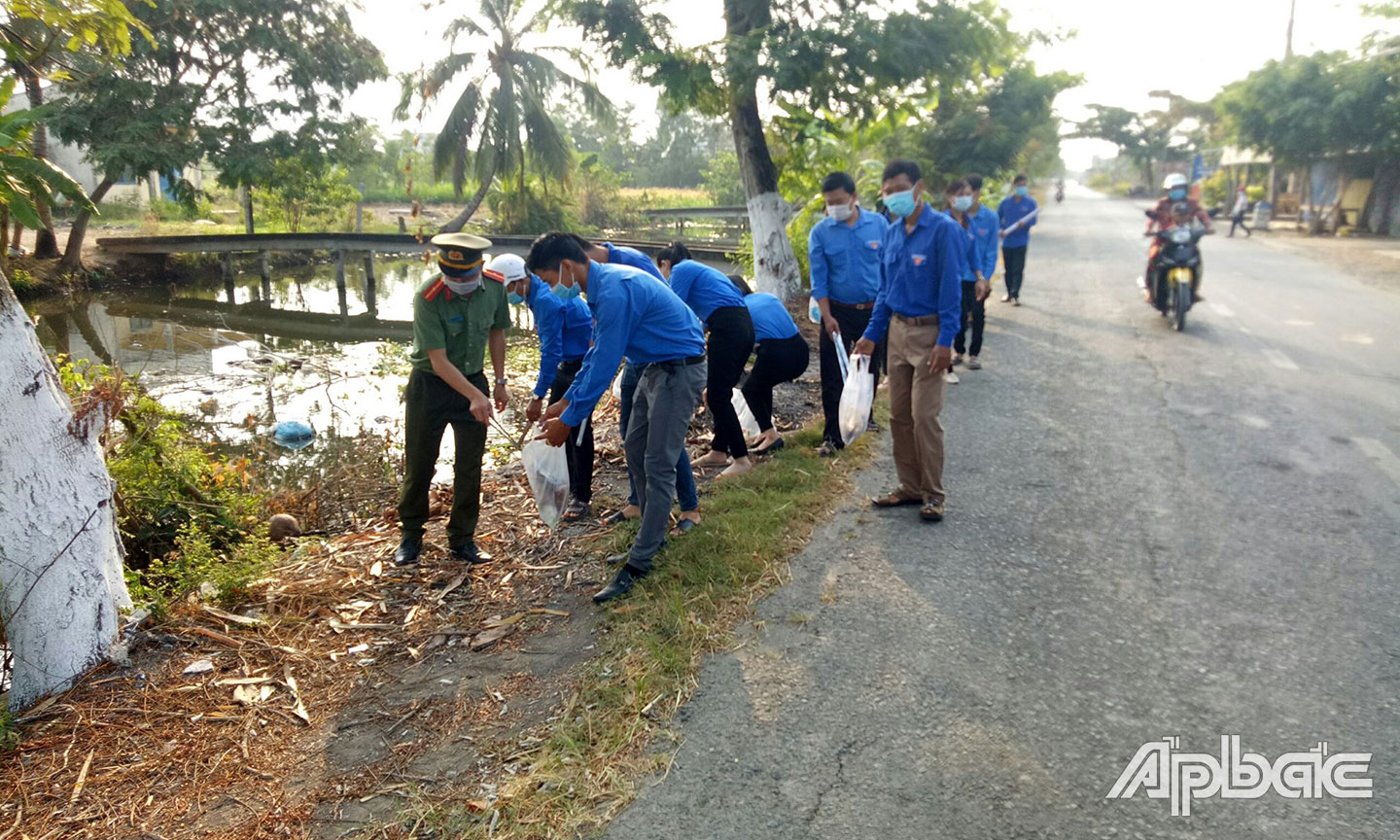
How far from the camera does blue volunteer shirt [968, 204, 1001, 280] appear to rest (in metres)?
9.35

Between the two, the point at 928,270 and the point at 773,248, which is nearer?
the point at 928,270

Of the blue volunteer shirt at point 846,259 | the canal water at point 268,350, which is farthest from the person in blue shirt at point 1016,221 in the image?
the blue volunteer shirt at point 846,259

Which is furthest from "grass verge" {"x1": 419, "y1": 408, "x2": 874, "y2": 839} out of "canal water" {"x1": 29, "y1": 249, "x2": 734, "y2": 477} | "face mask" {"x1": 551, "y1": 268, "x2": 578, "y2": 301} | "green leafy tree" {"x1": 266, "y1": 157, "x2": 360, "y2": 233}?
"green leafy tree" {"x1": 266, "y1": 157, "x2": 360, "y2": 233}

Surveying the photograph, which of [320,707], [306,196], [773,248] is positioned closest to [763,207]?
[773,248]

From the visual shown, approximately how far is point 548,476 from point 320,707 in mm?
1602

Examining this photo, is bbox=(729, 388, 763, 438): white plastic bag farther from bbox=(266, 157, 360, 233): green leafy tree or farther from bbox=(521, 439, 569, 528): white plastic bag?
bbox=(266, 157, 360, 233): green leafy tree

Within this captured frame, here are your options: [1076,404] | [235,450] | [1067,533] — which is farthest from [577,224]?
[1067,533]

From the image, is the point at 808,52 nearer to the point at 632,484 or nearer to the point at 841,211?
the point at 841,211

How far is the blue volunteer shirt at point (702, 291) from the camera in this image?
5.75 m

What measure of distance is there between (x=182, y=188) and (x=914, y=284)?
24.7m

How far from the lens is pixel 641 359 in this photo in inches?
178

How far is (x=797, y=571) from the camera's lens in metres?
4.59

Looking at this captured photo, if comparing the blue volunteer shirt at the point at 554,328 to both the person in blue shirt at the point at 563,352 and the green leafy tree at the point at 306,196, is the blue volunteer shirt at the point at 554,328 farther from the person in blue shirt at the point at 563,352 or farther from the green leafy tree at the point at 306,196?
the green leafy tree at the point at 306,196

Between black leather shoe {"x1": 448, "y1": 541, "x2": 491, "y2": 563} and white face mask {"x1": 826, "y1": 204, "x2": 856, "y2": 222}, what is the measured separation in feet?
10.8
